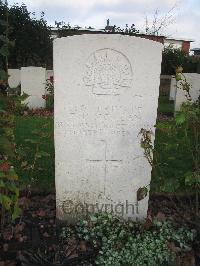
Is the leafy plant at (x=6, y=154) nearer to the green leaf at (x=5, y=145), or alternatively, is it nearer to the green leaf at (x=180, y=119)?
the green leaf at (x=5, y=145)

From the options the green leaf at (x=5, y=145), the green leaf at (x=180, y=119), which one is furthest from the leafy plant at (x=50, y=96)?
the green leaf at (x=5, y=145)

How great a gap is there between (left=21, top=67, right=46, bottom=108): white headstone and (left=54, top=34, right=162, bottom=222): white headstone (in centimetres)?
725

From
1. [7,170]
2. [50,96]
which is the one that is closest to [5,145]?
[7,170]

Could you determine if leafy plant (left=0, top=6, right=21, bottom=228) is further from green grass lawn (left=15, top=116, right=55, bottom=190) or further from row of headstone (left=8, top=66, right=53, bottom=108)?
row of headstone (left=8, top=66, right=53, bottom=108)

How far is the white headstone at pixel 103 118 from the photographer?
305cm

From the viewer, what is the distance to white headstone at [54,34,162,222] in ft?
10.0

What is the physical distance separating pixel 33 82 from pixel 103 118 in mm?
7522

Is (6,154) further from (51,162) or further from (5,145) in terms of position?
(51,162)

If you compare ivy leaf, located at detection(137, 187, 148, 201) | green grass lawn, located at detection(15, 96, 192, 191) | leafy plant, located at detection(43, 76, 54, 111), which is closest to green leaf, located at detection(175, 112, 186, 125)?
green grass lawn, located at detection(15, 96, 192, 191)

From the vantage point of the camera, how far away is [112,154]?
3.28 metres

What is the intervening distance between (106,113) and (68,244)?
1.06 meters

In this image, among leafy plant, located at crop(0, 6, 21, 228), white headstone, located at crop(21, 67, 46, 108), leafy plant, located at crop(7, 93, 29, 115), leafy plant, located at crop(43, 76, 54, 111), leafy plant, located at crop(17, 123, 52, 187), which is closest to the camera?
leafy plant, located at crop(0, 6, 21, 228)

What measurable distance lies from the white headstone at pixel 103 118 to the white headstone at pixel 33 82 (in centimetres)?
725

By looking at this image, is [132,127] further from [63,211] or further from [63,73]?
[63,211]
